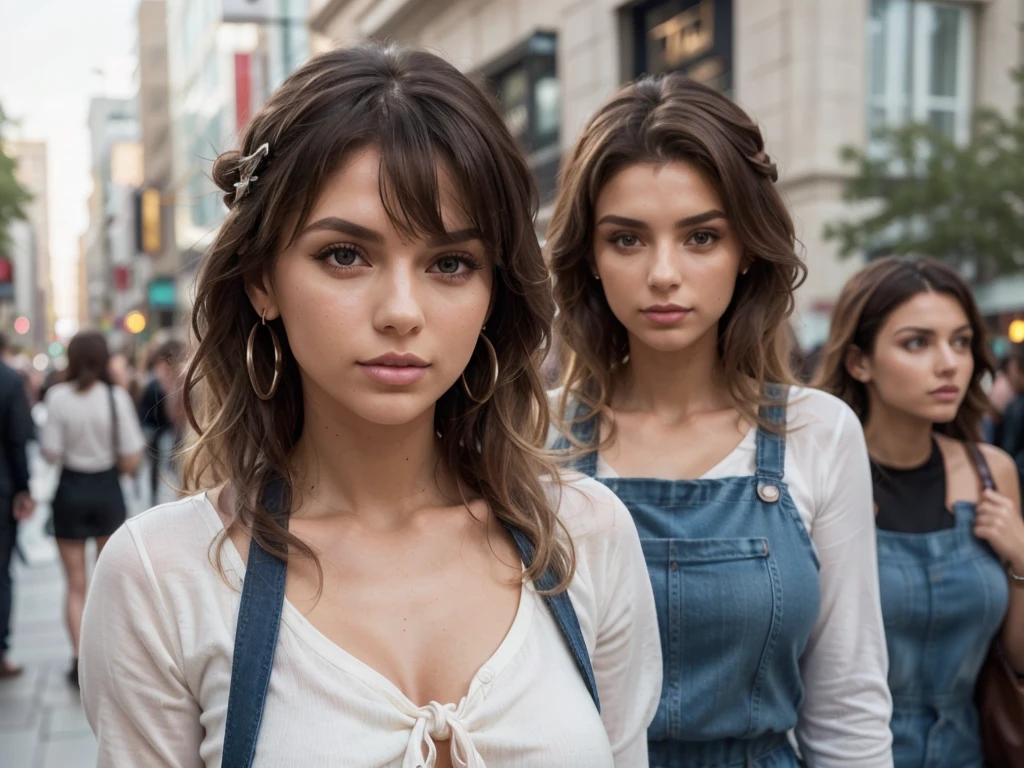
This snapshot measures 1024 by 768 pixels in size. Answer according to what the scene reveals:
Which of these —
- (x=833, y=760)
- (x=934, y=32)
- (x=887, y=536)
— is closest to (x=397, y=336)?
(x=833, y=760)

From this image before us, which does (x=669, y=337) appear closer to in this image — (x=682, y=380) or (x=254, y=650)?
(x=682, y=380)

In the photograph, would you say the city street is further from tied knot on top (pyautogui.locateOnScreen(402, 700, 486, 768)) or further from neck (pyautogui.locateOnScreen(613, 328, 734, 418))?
tied knot on top (pyautogui.locateOnScreen(402, 700, 486, 768))

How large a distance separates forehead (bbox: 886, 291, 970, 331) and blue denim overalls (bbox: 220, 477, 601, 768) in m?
1.66

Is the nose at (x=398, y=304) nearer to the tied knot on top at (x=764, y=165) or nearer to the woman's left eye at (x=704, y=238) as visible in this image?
the woman's left eye at (x=704, y=238)

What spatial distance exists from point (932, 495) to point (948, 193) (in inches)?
516

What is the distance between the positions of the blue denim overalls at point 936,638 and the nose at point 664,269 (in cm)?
99

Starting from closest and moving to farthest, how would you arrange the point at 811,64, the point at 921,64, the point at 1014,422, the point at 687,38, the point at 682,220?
the point at 682,220
the point at 1014,422
the point at 811,64
the point at 921,64
the point at 687,38

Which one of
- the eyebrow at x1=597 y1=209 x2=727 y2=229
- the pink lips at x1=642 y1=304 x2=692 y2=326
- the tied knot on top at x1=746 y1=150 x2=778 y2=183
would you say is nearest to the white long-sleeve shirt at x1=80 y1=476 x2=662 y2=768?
the pink lips at x1=642 y1=304 x2=692 y2=326

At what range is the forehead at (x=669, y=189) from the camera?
223 centimetres

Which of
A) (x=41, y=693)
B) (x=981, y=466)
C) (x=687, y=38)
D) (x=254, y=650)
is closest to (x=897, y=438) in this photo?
(x=981, y=466)

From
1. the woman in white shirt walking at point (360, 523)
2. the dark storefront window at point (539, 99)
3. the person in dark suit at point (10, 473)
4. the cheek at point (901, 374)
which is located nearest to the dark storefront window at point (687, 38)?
the dark storefront window at point (539, 99)

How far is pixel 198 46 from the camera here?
4406 cm

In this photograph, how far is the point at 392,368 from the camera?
5.18ft

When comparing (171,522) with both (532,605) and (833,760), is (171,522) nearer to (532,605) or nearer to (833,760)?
(532,605)
